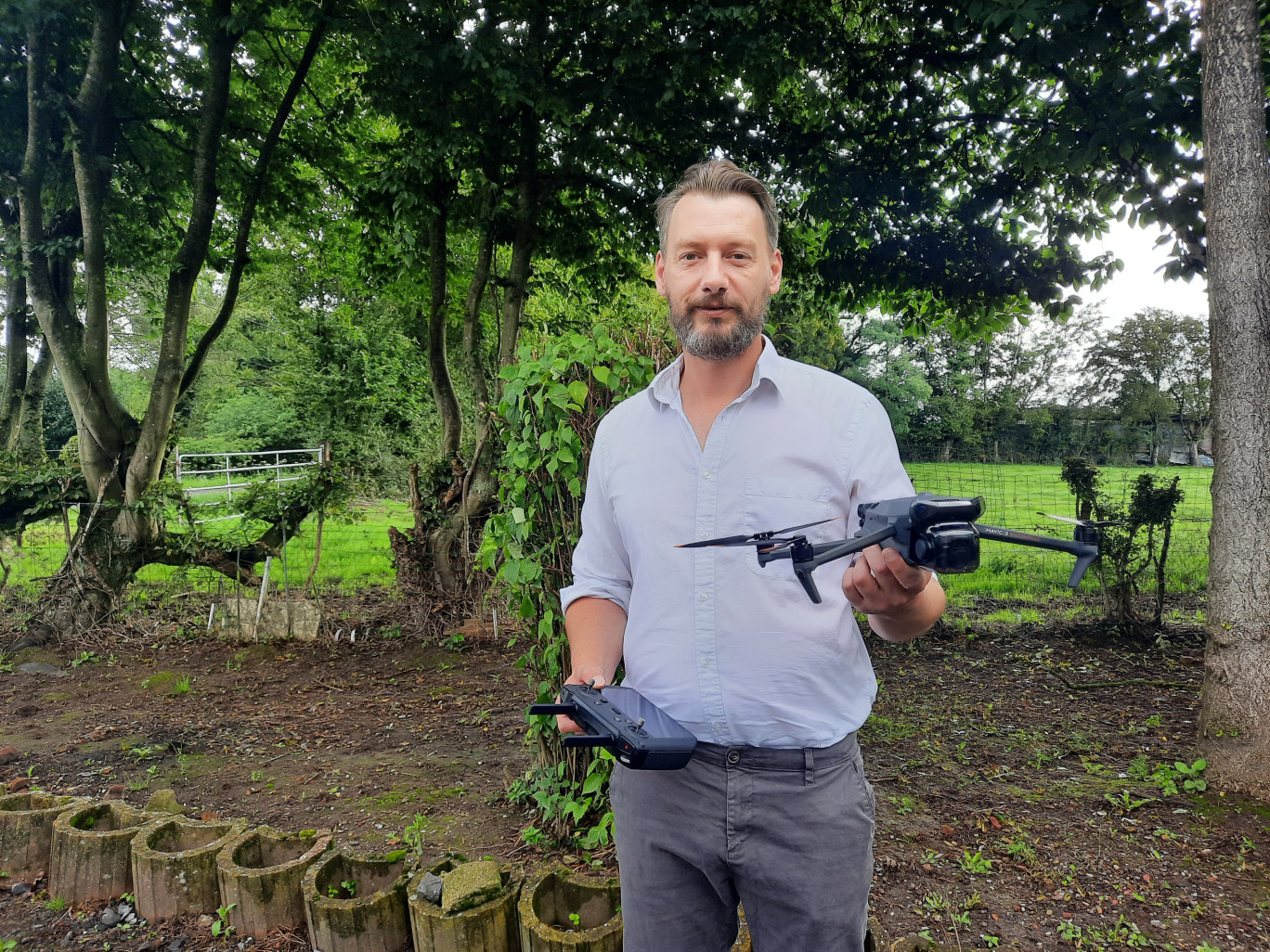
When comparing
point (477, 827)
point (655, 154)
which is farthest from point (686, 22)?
point (477, 827)

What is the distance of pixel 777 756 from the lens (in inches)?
57.7

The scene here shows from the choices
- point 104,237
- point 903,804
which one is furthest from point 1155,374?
point 104,237

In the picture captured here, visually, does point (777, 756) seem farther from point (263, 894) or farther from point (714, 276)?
point (263, 894)

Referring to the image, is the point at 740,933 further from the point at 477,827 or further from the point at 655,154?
the point at 655,154

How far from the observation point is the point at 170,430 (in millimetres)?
8000

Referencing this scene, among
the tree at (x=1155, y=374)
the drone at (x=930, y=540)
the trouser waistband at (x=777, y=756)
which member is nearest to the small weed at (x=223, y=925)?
the trouser waistband at (x=777, y=756)

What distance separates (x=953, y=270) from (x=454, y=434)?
218 inches

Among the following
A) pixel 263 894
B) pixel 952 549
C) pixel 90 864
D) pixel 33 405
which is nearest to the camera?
pixel 952 549

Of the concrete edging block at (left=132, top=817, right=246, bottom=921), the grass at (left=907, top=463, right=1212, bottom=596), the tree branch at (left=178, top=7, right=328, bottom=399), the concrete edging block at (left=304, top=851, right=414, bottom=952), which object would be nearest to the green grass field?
the grass at (left=907, top=463, right=1212, bottom=596)

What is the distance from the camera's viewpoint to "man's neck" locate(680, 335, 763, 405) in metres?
1.68

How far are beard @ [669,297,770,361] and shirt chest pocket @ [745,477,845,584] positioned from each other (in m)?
0.28

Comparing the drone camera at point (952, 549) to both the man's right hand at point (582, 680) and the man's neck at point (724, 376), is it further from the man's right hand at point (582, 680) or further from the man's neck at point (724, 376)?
the man's right hand at point (582, 680)

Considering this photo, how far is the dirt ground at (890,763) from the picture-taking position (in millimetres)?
2953

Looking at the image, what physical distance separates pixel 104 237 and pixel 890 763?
8650 mm
